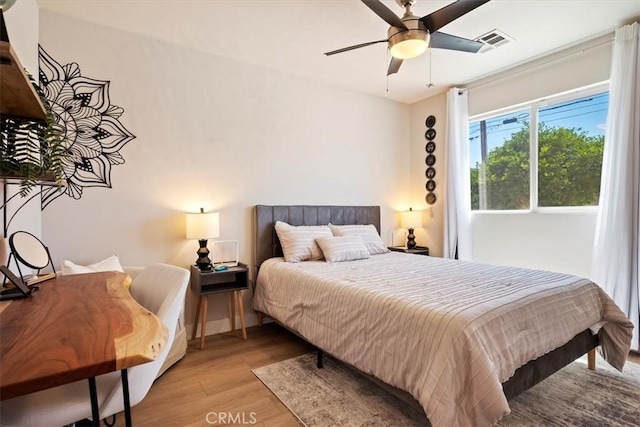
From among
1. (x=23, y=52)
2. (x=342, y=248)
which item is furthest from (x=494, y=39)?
(x=23, y=52)

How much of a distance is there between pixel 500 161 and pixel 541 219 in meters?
0.86

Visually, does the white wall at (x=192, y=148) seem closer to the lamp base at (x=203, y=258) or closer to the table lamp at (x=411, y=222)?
the lamp base at (x=203, y=258)

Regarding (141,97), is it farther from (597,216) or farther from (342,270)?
(597,216)

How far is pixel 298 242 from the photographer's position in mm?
3318

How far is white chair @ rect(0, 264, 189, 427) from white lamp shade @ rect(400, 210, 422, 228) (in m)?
3.55

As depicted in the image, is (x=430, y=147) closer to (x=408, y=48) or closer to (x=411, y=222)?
(x=411, y=222)

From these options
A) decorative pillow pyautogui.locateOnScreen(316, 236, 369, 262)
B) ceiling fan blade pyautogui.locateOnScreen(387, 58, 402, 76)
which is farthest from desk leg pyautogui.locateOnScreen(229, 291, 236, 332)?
ceiling fan blade pyautogui.locateOnScreen(387, 58, 402, 76)

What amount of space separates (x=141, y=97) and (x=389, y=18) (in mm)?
2257

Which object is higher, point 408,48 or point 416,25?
point 416,25

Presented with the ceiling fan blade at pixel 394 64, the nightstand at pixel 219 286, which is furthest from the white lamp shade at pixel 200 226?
the ceiling fan blade at pixel 394 64

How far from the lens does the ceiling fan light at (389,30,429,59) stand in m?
2.20

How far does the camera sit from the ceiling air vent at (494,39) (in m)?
2.92

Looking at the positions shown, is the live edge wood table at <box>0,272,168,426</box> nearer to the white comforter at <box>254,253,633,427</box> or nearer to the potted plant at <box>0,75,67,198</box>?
the potted plant at <box>0,75,67,198</box>

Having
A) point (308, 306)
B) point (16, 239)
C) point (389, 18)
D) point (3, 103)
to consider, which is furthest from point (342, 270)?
point (3, 103)
